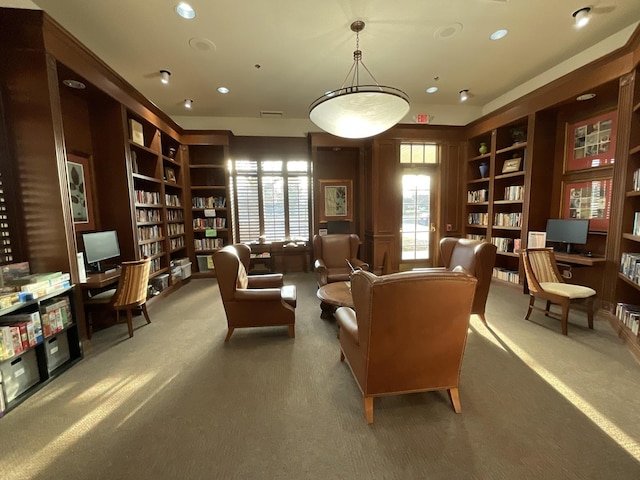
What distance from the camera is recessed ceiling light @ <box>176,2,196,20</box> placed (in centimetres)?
248

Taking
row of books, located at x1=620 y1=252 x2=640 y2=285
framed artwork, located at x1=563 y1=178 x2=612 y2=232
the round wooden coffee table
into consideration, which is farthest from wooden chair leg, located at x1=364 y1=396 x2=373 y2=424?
framed artwork, located at x1=563 y1=178 x2=612 y2=232

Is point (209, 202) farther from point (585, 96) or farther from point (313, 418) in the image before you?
point (585, 96)

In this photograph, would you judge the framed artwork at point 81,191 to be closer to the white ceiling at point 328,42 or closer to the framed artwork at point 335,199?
the white ceiling at point 328,42

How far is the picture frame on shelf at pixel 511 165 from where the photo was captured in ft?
13.9

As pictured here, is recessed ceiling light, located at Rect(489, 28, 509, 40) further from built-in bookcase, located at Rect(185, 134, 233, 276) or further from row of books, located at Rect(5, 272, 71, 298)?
row of books, located at Rect(5, 272, 71, 298)

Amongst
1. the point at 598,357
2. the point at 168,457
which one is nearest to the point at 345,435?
the point at 168,457

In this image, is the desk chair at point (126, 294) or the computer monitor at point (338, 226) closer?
the desk chair at point (126, 294)

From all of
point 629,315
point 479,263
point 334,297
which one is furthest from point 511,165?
point 334,297

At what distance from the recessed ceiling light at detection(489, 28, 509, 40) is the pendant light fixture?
1.53m

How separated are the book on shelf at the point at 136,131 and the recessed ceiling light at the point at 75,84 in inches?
26.4

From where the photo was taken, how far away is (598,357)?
2.33m

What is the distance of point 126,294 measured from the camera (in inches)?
111

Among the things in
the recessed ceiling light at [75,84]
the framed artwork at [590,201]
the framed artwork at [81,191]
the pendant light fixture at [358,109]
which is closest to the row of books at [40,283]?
the framed artwork at [81,191]

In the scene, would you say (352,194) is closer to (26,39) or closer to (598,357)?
(598,357)
